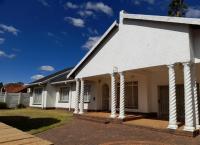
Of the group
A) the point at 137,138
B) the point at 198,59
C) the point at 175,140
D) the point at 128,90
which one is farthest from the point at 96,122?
the point at 198,59

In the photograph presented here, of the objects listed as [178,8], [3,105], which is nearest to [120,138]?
[3,105]

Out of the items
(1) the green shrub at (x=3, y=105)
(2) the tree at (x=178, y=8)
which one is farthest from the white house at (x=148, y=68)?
(2) the tree at (x=178, y=8)

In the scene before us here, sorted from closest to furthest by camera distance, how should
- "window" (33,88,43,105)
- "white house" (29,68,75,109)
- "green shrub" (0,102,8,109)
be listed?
"white house" (29,68,75,109) < "window" (33,88,43,105) < "green shrub" (0,102,8,109)

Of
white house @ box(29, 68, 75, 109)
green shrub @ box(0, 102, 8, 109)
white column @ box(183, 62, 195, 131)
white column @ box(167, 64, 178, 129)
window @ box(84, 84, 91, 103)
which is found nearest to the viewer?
white column @ box(183, 62, 195, 131)

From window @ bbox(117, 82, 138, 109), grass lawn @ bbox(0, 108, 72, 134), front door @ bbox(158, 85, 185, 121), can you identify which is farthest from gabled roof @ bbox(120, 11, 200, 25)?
grass lawn @ bbox(0, 108, 72, 134)

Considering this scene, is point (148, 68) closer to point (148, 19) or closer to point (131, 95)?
point (148, 19)

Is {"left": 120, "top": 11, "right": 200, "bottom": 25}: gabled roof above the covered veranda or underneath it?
above

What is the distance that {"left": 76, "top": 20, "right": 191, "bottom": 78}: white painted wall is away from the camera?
10.4m

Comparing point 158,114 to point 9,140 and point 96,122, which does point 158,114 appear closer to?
point 96,122

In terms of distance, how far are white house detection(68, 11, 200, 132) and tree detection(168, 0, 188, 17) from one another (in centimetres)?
1646

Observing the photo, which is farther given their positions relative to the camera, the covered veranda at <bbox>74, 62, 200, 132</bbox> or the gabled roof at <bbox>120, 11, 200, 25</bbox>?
the covered veranda at <bbox>74, 62, 200, 132</bbox>

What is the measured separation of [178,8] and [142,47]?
2016cm

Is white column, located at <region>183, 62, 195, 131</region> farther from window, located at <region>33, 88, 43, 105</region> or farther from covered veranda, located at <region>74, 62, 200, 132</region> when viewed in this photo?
window, located at <region>33, 88, 43, 105</region>

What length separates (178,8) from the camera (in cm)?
2916
